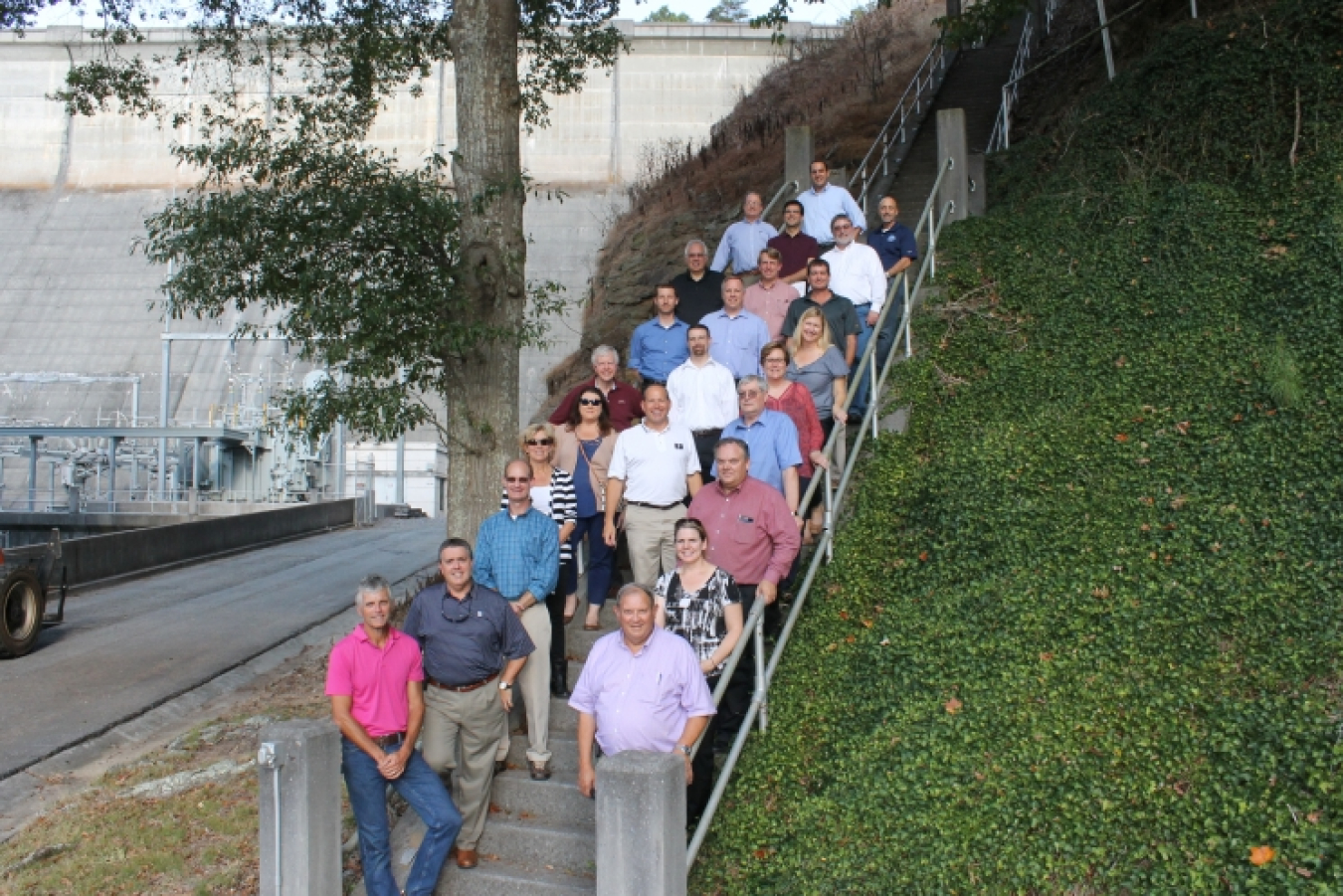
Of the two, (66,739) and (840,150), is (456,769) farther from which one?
(840,150)

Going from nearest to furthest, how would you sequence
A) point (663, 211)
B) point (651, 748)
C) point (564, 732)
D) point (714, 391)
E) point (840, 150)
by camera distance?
1. point (651, 748)
2. point (564, 732)
3. point (714, 391)
4. point (840, 150)
5. point (663, 211)

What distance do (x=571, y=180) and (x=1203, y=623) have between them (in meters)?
47.6

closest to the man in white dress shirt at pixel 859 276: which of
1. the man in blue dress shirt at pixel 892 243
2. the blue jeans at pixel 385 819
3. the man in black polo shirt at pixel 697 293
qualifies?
the man in blue dress shirt at pixel 892 243

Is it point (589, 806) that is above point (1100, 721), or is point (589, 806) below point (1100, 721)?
below

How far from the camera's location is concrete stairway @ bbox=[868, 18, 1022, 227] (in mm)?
16172

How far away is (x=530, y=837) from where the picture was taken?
6.62 m

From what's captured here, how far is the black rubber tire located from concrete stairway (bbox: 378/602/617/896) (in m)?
7.71

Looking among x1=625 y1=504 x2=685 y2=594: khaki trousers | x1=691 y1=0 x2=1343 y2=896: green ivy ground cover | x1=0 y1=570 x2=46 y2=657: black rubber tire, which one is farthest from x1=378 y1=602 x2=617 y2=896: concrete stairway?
x1=0 y1=570 x2=46 y2=657: black rubber tire

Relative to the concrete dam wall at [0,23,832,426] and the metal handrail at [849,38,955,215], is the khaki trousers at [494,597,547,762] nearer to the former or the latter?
the metal handrail at [849,38,955,215]

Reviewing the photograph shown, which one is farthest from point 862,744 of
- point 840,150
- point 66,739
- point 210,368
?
point 210,368

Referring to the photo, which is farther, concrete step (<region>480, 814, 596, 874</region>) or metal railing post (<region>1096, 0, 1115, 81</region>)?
metal railing post (<region>1096, 0, 1115, 81</region>)

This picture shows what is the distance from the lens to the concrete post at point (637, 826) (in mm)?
5465

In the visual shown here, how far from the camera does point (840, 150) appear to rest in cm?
1981

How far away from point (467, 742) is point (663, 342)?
12.6 ft
